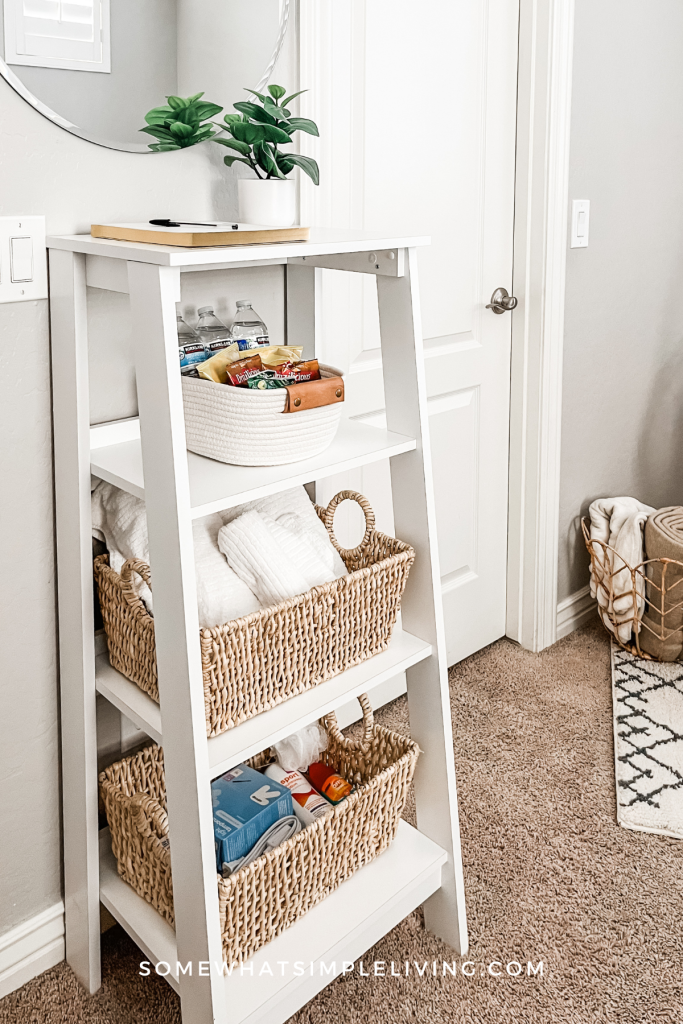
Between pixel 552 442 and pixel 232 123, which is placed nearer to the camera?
pixel 232 123

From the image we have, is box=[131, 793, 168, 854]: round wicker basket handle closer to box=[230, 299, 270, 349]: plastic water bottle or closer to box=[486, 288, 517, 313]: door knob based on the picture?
box=[230, 299, 270, 349]: plastic water bottle

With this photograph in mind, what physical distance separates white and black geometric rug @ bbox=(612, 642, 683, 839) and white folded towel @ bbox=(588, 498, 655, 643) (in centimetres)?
12

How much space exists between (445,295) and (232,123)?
0.80 m

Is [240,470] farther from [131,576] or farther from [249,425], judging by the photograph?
[131,576]

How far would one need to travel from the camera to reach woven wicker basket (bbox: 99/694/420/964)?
118cm

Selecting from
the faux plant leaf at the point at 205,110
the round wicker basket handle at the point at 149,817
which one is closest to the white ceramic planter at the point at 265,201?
the faux plant leaf at the point at 205,110

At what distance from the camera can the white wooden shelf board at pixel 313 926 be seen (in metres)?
1.20

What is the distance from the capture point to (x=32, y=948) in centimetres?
142

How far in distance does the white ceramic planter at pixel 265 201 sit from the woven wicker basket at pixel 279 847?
2.51 ft

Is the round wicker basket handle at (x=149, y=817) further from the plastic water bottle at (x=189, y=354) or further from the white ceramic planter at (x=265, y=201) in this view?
the white ceramic planter at (x=265, y=201)

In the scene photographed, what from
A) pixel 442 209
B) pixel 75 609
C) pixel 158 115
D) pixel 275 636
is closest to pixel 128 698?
pixel 75 609

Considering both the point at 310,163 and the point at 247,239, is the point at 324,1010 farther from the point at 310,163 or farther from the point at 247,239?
the point at 310,163

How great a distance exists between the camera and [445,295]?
199cm

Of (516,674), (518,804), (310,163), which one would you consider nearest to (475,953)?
(518,804)
